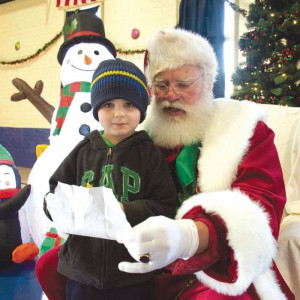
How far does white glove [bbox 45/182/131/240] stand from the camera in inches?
28.7

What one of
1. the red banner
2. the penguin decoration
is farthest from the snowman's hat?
the red banner

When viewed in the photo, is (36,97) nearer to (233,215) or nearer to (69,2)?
(233,215)

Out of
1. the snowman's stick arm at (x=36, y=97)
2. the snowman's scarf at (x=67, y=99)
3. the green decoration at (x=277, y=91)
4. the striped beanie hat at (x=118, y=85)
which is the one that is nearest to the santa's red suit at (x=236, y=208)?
the striped beanie hat at (x=118, y=85)

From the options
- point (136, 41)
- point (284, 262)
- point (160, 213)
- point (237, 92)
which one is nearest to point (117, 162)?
point (160, 213)

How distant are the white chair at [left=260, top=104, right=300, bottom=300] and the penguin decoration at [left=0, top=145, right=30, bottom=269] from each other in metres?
1.41

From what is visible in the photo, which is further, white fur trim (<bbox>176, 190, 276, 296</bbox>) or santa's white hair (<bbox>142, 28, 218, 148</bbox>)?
santa's white hair (<bbox>142, 28, 218, 148</bbox>)

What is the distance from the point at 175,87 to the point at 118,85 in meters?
0.26

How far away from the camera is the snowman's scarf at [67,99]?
205 centimetres

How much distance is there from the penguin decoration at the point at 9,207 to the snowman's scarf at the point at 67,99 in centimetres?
38

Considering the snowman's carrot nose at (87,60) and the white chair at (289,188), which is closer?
the white chair at (289,188)

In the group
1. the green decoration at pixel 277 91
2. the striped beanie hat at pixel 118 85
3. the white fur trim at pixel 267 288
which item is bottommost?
the white fur trim at pixel 267 288

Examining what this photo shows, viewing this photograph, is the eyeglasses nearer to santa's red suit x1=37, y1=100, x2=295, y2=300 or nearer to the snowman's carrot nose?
santa's red suit x1=37, y1=100, x2=295, y2=300

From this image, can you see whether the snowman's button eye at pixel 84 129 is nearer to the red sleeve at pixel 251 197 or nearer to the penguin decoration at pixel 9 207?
the penguin decoration at pixel 9 207

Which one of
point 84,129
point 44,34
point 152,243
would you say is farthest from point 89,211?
point 44,34
